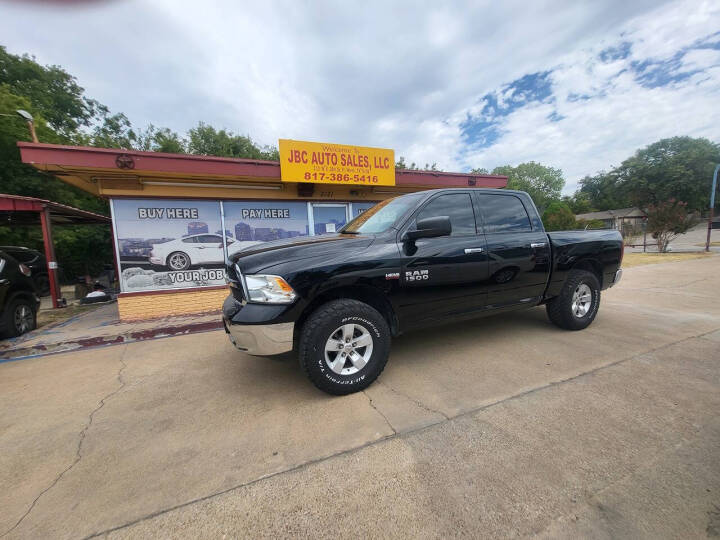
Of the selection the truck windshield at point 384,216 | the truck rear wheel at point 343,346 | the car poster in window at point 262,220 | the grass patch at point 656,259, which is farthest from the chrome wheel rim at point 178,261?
the grass patch at point 656,259

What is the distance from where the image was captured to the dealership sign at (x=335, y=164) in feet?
20.7

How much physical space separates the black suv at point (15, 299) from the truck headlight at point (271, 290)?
5.27 m

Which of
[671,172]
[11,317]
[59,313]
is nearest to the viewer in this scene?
[11,317]

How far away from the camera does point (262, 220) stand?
711cm

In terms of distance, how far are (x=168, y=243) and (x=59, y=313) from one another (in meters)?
3.52

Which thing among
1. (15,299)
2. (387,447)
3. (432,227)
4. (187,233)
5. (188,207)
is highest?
(188,207)

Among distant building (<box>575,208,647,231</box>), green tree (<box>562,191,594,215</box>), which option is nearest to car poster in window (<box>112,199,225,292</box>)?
distant building (<box>575,208,647,231</box>)

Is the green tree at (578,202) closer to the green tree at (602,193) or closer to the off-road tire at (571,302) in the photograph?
the green tree at (602,193)

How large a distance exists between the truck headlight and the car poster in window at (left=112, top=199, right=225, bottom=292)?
494 centimetres

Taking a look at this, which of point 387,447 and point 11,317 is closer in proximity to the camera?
point 387,447

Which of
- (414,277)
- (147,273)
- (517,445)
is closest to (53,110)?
(147,273)

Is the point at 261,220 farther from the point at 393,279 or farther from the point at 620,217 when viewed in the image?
the point at 620,217

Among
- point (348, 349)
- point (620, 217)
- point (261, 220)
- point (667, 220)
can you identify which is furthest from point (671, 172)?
point (348, 349)

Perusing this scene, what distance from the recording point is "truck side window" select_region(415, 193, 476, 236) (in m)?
3.14
